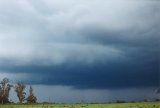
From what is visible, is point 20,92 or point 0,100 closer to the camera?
point 0,100

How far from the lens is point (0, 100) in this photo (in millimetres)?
125375

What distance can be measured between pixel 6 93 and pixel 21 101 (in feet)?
24.1

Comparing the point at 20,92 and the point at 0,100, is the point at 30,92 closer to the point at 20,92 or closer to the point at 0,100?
the point at 20,92

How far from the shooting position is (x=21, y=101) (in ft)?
431

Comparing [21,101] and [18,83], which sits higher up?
[18,83]

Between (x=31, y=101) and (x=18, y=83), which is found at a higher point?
(x=18, y=83)

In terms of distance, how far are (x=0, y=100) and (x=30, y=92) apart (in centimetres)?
1471

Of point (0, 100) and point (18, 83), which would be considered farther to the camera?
point (18, 83)

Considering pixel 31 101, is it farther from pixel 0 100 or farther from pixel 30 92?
pixel 0 100

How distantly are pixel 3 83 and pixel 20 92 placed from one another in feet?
28.4

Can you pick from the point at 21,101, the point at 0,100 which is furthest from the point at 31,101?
the point at 0,100

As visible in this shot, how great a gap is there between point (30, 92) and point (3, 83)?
12.5 m

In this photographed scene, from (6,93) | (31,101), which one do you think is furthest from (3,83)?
(31,101)

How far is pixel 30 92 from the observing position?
443ft
